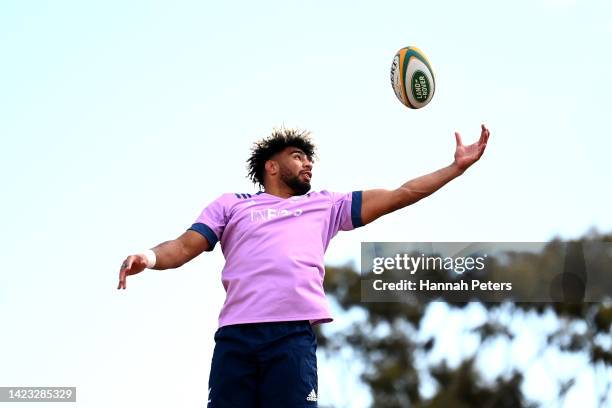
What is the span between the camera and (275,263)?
5469 millimetres

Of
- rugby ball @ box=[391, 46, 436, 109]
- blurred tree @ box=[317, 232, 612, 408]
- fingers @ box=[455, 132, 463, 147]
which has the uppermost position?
rugby ball @ box=[391, 46, 436, 109]

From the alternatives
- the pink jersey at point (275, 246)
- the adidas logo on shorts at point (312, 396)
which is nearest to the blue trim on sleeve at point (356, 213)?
the pink jersey at point (275, 246)

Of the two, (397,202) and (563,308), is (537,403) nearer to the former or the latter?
(563,308)

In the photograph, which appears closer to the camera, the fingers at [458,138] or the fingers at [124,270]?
the fingers at [124,270]

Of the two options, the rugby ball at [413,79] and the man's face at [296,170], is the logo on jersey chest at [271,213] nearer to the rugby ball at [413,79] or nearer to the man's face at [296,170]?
the man's face at [296,170]

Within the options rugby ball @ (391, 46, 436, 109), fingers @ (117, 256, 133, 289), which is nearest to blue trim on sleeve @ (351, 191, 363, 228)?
fingers @ (117, 256, 133, 289)

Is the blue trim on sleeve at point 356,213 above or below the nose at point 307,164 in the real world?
below

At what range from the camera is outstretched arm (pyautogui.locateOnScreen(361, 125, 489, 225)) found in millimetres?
5742

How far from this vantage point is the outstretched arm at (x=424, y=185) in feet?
18.8

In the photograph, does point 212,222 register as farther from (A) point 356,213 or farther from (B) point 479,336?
(B) point 479,336

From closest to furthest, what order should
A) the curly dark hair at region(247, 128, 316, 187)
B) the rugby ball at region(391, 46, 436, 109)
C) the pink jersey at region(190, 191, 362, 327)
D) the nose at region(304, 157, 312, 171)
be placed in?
the pink jersey at region(190, 191, 362, 327)
the nose at region(304, 157, 312, 171)
the curly dark hair at region(247, 128, 316, 187)
the rugby ball at region(391, 46, 436, 109)

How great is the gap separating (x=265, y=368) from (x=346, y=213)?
48.3 inches

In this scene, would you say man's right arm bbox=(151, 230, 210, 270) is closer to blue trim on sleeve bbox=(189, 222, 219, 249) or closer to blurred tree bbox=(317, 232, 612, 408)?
blue trim on sleeve bbox=(189, 222, 219, 249)

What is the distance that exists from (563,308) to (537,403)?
9.68 feet
